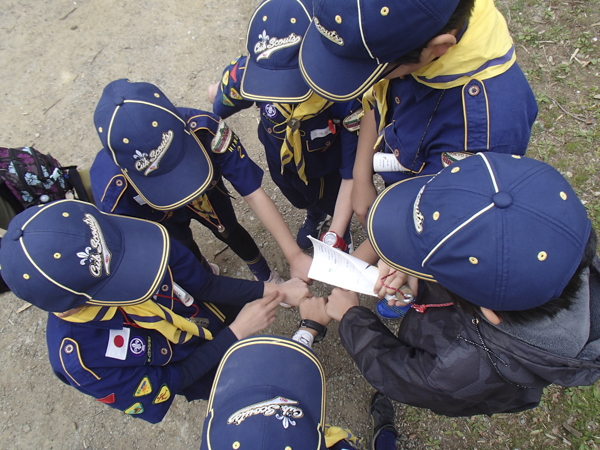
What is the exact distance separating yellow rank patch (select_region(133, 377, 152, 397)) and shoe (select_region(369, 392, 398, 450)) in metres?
1.38

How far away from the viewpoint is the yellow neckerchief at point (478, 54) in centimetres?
103

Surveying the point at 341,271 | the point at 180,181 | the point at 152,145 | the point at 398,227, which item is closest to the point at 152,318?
the point at 180,181

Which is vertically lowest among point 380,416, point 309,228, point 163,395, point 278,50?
point 380,416

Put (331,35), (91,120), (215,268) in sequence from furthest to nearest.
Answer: (91,120) < (215,268) < (331,35)

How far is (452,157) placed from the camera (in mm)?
1169

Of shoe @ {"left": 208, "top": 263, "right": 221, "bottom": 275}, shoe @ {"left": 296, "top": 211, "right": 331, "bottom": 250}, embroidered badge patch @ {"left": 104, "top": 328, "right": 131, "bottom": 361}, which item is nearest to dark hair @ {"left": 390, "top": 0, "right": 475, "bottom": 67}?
embroidered badge patch @ {"left": 104, "top": 328, "right": 131, "bottom": 361}

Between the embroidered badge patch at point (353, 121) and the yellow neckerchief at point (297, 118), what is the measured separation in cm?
17

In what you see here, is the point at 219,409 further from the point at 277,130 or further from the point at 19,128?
the point at 19,128

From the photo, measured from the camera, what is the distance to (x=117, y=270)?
4.57ft

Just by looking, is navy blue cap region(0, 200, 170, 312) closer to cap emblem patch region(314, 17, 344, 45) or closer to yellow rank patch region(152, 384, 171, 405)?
yellow rank patch region(152, 384, 171, 405)

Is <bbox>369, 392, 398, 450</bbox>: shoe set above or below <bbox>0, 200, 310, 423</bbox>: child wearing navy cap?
below

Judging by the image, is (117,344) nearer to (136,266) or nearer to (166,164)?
(136,266)

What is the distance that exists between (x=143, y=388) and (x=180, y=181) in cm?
93

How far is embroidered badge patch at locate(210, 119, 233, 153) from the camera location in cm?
179
